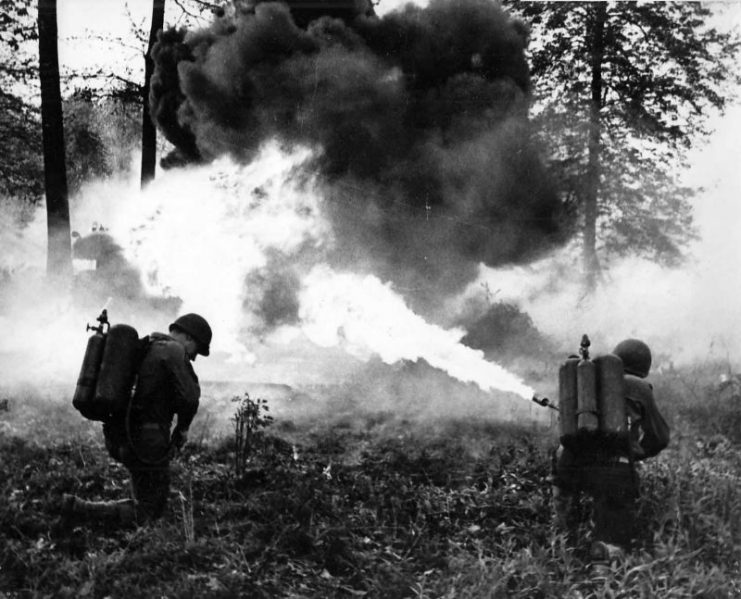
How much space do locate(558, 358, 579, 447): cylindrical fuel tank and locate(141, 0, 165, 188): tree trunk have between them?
1199 centimetres

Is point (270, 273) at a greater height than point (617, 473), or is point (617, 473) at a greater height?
point (270, 273)

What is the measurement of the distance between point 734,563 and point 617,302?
10.8 metres

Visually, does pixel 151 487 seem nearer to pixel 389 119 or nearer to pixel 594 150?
pixel 389 119

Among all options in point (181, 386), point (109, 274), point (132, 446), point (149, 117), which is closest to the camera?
point (132, 446)

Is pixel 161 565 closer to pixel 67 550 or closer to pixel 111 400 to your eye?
pixel 67 550

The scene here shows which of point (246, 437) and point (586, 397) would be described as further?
point (246, 437)

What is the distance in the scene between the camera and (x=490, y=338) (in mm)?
12859

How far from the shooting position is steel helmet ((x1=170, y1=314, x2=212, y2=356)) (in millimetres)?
6715

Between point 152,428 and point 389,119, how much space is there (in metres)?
7.04

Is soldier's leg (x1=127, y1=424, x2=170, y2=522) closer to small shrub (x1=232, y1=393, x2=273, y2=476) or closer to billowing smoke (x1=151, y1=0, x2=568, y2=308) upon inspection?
small shrub (x1=232, y1=393, x2=273, y2=476)

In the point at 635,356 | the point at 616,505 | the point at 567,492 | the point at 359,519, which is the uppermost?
the point at 635,356

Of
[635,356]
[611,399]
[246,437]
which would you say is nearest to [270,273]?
[246,437]

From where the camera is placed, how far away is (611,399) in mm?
5566

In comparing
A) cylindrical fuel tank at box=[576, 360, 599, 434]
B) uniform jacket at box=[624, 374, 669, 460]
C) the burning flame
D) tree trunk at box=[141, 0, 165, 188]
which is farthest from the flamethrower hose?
tree trunk at box=[141, 0, 165, 188]
